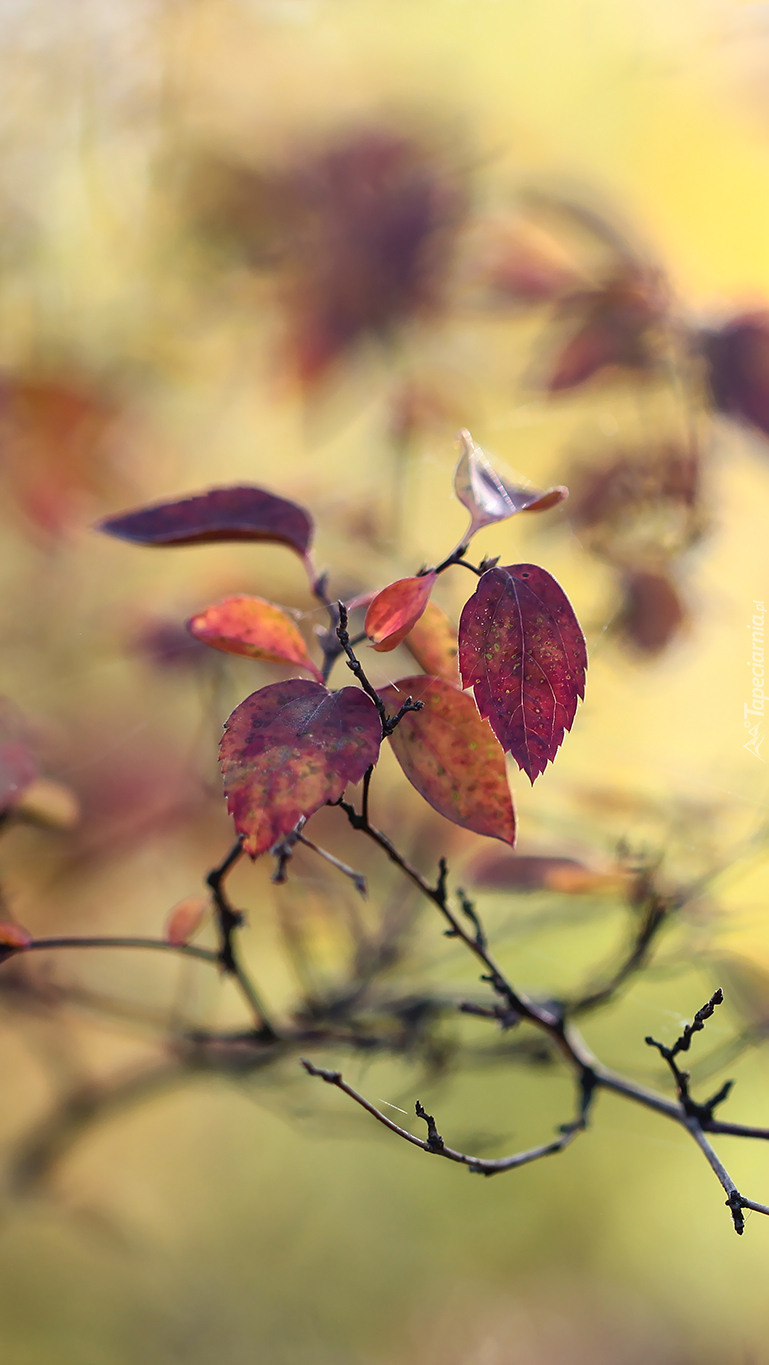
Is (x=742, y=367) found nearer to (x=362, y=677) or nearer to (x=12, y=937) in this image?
(x=362, y=677)

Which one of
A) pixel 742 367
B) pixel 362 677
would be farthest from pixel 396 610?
pixel 742 367

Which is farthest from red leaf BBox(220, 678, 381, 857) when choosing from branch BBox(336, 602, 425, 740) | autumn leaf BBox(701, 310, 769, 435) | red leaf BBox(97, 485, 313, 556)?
autumn leaf BBox(701, 310, 769, 435)

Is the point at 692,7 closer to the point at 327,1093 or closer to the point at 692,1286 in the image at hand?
the point at 327,1093

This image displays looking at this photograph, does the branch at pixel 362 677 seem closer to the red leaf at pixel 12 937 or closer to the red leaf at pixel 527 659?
the red leaf at pixel 527 659

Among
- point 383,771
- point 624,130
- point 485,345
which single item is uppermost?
point 624,130

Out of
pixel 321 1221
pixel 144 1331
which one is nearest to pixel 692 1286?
pixel 321 1221

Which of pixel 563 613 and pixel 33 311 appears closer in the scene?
pixel 563 613

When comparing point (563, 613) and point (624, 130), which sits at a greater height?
point (624, 130)

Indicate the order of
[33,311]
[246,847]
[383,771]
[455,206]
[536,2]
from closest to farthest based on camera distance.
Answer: [246,847]
[383,771]
[455,206]
[33,311]
[536,2]
